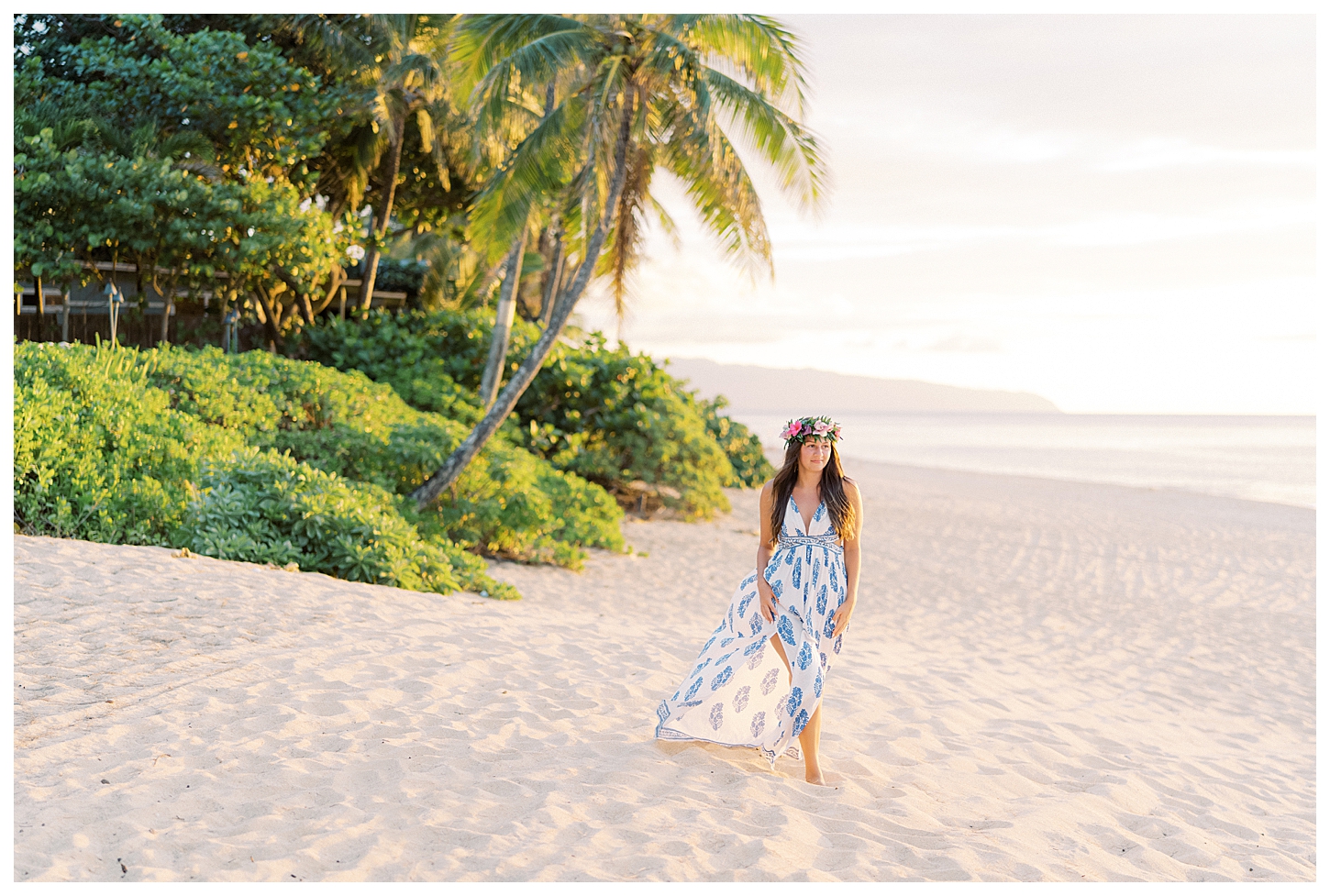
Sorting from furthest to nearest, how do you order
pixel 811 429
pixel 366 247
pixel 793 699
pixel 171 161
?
pixel 366 247 → pixel 171 161 → pixel 811 429 → pixel 793 699

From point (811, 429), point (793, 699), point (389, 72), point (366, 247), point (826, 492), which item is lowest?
point (793, 699)

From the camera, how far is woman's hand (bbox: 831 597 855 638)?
4207 millimetres

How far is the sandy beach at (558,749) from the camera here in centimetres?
342

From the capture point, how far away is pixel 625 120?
998 centimetres

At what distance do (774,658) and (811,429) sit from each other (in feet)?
4.11

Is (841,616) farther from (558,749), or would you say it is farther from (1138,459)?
(1138,459)

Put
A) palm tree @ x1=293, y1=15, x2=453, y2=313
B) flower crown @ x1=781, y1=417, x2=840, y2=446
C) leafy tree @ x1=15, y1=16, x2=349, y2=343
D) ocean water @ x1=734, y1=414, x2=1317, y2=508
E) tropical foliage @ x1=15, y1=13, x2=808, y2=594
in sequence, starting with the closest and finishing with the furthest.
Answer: flower crown @ x1=781, y1=417, x2=840, y2=446
tropical foliage @ x1=15, y1=13, x2=808, y2=594
leafy tree @ x1=15, y1=16, x2=349, y2=343
palm tree @ x1=293, y1=15, x2=453, y2=313
ocean water @ x1=734, y1=414, x2=1317, y2=508

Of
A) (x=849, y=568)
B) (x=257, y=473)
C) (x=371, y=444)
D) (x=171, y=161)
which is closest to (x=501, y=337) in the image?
(x=371, y=444)

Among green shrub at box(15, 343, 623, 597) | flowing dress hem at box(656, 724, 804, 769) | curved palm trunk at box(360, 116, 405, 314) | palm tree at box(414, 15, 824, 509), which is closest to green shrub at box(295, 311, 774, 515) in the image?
curved palm trunk at box(360, 116, 405, 314)

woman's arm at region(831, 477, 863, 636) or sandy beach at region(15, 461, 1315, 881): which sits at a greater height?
woman's arm at region(831, 477, 863, 636)

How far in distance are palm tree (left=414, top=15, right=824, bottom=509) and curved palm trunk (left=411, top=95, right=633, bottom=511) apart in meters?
0.01

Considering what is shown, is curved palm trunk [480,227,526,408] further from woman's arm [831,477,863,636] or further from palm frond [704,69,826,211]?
woman's arm [831,477,863,636]

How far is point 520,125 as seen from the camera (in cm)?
1141

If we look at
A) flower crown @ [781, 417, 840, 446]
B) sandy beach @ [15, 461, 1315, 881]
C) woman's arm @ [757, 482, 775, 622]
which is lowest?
sandy beach @ [15, 461, 1315, 881]
